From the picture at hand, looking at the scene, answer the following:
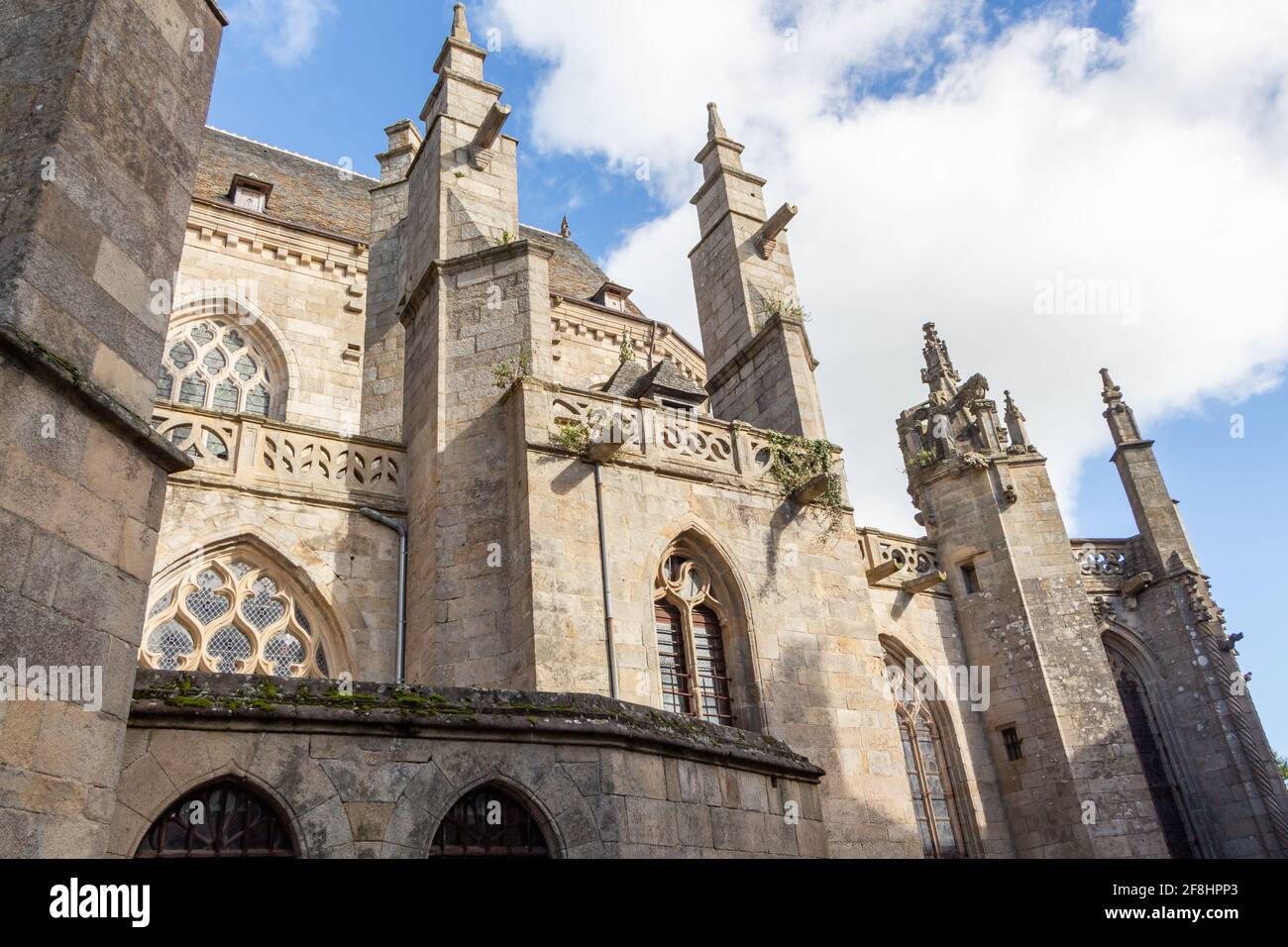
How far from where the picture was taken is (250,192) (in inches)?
706

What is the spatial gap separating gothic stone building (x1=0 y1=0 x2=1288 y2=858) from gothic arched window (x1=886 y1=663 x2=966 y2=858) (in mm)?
46

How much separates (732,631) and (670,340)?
11.2 m

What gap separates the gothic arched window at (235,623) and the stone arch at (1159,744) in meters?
10.7

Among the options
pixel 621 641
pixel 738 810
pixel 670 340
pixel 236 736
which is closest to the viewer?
pixel 236 736

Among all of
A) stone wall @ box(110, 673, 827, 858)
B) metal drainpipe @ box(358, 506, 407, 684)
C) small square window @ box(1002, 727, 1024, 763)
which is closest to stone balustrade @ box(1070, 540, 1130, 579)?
small square window @ box(1002, 727, 1024, 763)

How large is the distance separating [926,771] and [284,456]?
866 cm

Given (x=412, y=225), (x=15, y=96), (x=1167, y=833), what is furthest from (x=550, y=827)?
(x=1167, y=833)

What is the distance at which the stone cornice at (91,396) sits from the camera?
4.64m

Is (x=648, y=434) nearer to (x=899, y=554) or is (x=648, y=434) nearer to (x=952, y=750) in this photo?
(x=899, y=554)

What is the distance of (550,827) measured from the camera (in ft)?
18.7

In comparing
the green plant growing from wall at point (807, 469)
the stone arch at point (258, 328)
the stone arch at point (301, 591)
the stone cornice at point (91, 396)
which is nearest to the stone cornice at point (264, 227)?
the stone arch at point (258, 328)

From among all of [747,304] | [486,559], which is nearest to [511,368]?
[486,559]
